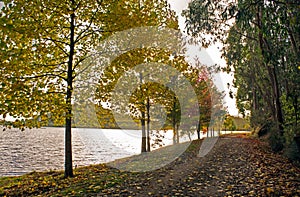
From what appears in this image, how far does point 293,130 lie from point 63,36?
11.3 metres

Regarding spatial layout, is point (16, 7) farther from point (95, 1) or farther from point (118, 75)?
point (118, 75)

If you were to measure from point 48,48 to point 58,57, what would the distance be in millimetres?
1110

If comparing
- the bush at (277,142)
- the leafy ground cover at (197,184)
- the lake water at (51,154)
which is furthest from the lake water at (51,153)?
the leafy ground cover at (197,184)

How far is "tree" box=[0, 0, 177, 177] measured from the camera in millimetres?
9000

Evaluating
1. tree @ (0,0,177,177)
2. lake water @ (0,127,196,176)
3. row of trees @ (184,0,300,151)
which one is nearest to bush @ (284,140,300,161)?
row of trees @ (184,0,300,151)

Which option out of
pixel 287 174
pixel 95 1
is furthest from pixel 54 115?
pixel 287 174

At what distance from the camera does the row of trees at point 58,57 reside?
29.8 feet

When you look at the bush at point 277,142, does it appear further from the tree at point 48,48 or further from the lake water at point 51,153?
the tree at point 48,48

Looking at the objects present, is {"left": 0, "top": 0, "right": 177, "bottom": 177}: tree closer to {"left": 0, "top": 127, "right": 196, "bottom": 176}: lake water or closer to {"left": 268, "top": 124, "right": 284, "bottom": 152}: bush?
{"left": 268, "top": 124, "right": 284, "bottom": 152}: bush

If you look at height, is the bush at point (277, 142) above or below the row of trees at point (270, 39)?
below

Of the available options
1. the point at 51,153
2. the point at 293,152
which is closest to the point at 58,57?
the point at 293,152

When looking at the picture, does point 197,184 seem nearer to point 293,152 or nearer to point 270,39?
point 293,152

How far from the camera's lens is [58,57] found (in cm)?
1193

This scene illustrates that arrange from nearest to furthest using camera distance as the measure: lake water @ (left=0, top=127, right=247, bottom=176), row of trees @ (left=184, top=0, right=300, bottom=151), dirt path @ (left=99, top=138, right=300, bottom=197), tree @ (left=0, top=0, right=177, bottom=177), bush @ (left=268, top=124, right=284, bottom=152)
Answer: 1. dirt path @ (left=99, top=138, right=300, bottom=197)
2. tree @ (left=0, top=0, right=177, bottom=177)
3. row of trees @ (left=184, top=0, right=300, bottom=151)
4. bush @ (left=268, top=124, right=284, bottom=152)
5. lake water @ (left=0, top=127, right=247, bottom=176)
